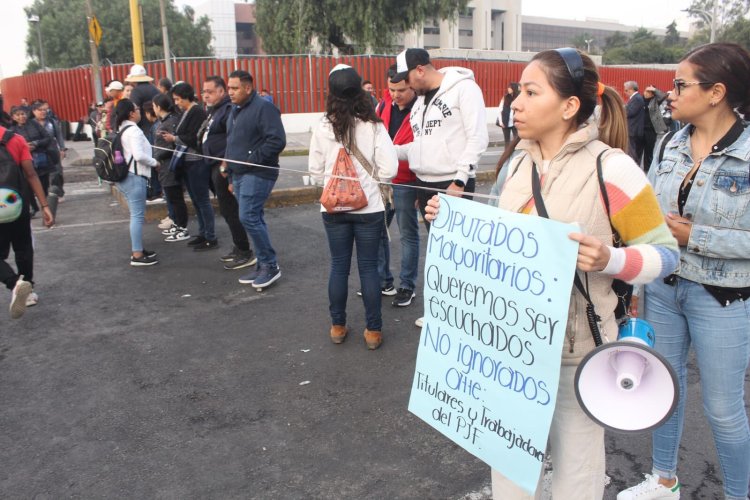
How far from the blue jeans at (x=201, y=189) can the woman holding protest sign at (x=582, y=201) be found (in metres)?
5.82

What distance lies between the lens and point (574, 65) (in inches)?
76.2

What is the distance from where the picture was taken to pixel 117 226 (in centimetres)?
878

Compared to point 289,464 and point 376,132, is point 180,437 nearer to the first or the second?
point 289,464

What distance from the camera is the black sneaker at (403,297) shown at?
5.44m

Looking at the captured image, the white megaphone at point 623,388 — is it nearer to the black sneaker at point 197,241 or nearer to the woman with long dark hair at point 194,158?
the woman with long dark hair at point 194,158

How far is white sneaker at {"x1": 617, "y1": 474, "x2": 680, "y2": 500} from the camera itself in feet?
8.91

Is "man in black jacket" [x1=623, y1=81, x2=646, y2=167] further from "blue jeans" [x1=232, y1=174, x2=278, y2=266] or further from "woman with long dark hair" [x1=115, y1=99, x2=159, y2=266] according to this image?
"woman with long dark hair" [x1=115, y1=99, x2=159, y2=266]

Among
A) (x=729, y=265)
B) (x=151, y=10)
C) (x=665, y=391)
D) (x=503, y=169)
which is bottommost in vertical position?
(x=665, y=391)

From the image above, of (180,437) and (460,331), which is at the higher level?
(460,331)

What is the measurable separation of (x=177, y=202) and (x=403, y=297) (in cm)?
374

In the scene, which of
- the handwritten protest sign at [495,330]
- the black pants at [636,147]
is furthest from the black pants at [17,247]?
the black pants at [636,147]

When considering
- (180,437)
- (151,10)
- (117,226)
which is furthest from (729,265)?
(151,10)

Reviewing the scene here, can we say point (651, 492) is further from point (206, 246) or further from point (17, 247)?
point (206, 246)

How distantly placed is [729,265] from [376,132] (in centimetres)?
262
